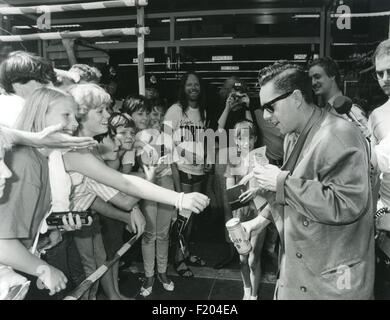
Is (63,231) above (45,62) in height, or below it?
below

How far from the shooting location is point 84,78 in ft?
6.52

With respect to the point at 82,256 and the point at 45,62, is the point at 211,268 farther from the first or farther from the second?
the point at 45,62

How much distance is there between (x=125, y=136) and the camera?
1959 mm

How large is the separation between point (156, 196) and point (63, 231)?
0.43 meters

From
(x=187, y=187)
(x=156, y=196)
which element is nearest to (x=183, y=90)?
(x=187, y=187)

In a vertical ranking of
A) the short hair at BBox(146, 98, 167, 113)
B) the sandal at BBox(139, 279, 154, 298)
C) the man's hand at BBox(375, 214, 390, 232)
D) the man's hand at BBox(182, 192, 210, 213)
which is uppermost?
the short hair at BBox(146, 98, 167, 113)

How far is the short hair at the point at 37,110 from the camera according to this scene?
1.19 meters

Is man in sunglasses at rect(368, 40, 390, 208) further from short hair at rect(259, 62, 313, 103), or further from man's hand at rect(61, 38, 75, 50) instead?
man's hand at rect(61, 38, 75, 50)

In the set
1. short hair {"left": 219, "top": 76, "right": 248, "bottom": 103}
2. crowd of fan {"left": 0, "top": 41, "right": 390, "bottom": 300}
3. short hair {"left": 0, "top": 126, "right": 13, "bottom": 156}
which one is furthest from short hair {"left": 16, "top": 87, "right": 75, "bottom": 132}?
short hair {"left": 219, "top": 76, "right": 248, "bottom": 103}

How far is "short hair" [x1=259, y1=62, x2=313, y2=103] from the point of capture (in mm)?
1190

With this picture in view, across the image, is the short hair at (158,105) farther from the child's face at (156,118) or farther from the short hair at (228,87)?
the short hair at (228,87)

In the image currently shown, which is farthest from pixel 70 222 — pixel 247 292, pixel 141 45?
pixel 247 292

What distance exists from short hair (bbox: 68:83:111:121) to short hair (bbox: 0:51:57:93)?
181mm

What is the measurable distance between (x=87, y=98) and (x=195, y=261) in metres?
1.47
